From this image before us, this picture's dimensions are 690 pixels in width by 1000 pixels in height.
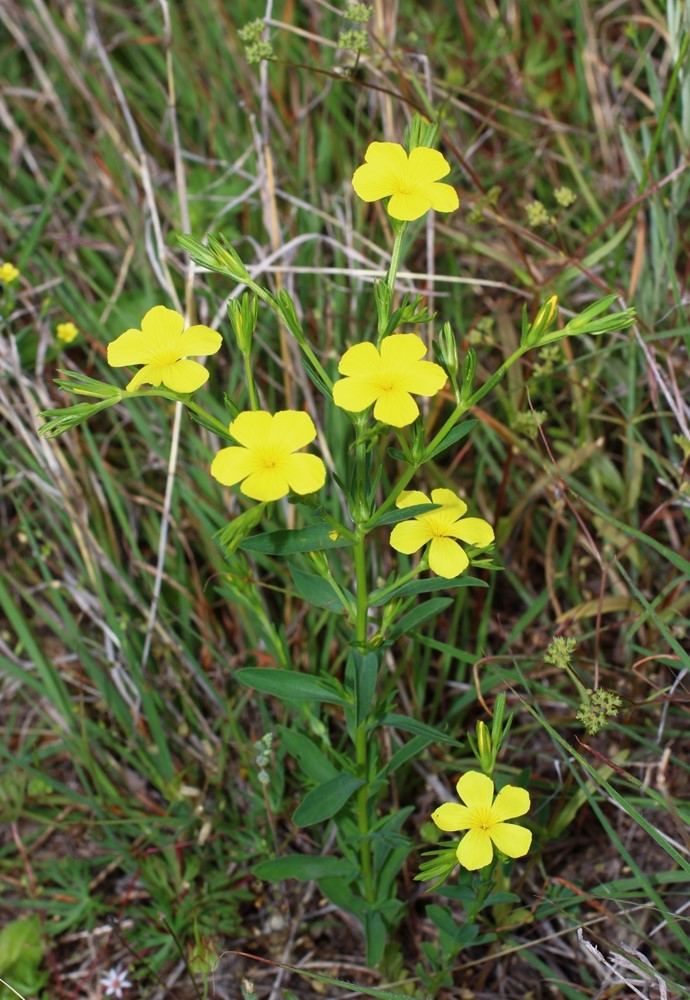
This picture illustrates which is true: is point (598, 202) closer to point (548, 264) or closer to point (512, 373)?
point (548, 264)


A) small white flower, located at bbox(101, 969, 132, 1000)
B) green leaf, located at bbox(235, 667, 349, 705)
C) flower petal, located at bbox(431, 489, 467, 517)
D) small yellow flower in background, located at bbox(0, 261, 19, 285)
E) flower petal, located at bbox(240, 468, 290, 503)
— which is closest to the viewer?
flower petal, located at bbox(240, 468, 290, 503)

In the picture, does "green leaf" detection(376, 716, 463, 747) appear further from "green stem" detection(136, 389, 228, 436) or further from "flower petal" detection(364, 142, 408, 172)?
"flower petal" detection(364, 142, 408, 172)

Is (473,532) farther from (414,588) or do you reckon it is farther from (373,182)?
(373,182)

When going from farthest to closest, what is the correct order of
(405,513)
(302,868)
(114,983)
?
(114,983) < (302,868) < (405,513)

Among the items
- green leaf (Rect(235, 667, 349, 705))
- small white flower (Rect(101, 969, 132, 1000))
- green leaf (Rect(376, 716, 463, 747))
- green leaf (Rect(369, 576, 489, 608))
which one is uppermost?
green leaf (Rect(369, 576, 489, 608))

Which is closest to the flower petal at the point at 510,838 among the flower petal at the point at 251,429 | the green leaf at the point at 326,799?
the green leaf at the point at 326,799

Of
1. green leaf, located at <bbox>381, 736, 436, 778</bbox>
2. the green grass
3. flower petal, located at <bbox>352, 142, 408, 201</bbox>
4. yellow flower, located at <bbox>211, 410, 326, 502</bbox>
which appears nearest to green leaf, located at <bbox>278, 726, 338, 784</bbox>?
the green grass

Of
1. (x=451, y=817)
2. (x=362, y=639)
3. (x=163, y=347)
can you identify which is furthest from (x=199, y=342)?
(x=451, y=817)

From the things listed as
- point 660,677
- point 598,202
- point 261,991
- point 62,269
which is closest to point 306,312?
point 62,269

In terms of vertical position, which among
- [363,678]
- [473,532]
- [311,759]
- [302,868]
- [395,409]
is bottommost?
[302,868]
